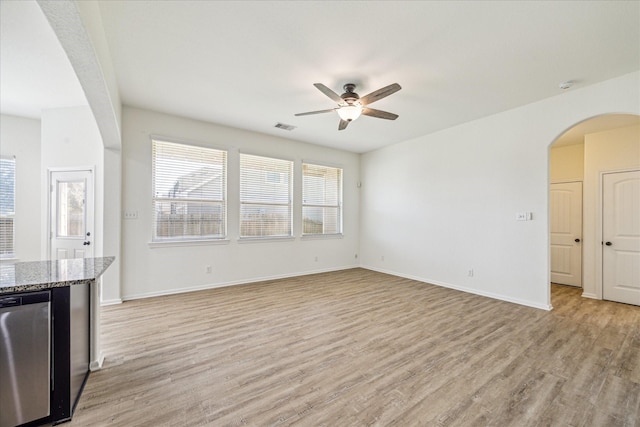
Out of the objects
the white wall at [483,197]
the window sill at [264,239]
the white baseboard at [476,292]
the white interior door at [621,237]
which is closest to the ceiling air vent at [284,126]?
the window sill at [264,239]

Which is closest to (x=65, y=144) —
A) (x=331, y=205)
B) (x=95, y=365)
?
(x=95, y=365)

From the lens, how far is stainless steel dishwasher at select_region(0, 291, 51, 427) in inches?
61.6

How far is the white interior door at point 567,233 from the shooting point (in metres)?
5.14

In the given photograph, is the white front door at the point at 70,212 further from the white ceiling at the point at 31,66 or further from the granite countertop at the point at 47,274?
the granite countertop at the point at 47,274

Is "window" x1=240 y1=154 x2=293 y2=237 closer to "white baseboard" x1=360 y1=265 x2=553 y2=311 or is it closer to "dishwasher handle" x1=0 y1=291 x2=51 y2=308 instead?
"white baseboard" x1=360 y1=265 x2=553 y2=311

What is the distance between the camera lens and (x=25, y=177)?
15.7 feet

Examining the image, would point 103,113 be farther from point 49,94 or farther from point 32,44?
point 49,94

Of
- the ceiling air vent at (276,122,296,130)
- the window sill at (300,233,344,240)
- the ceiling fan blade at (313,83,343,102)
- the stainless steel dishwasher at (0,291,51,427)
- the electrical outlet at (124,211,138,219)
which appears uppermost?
the ceiling air vent at (276,122,296,130)

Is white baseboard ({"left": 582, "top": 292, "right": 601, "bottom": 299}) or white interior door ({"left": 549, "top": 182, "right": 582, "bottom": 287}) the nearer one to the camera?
white baseboard ({"left": 582, "top": 292, "right": 601, "bottom": 299})

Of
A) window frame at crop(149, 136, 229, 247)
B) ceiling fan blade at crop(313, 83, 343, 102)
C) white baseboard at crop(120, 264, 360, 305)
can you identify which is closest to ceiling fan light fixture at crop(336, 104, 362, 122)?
ceiling fan blade at crop(313, 83, 343, 102)

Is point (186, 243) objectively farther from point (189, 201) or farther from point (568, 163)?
point (568, 163)

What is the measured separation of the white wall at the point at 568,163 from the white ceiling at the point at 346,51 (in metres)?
2.38

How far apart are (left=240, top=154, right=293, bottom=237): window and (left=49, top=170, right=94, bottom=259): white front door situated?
7.89 ft

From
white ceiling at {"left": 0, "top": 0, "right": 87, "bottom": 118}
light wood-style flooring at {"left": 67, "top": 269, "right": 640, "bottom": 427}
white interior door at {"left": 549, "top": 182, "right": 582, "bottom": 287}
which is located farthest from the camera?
white interior door at {"left": 549, "top": 182, "right": 582, "bottom": 287}
